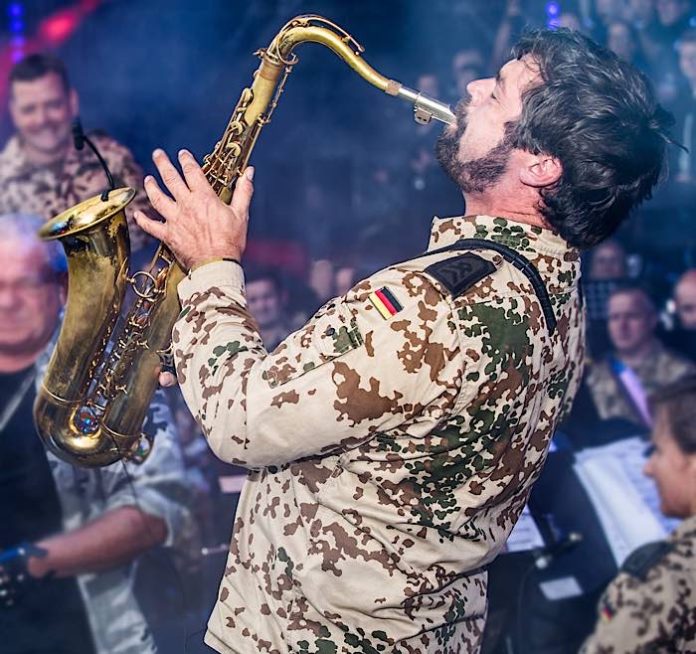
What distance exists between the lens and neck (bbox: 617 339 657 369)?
6.74 meters

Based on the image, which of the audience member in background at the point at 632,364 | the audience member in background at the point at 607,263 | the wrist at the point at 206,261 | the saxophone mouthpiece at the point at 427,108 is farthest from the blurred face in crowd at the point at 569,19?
the wrist at the point at 206,261

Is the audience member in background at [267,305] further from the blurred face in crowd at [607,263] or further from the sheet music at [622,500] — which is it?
the blurred face in crowd at [607,263]

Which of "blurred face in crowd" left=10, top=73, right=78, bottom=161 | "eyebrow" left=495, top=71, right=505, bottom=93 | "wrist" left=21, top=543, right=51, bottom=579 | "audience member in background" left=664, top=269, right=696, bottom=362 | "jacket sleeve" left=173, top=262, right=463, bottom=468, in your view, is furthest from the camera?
"audience member in background" left=664, top=269, right=696, bottom=362

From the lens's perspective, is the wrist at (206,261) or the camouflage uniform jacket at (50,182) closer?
the wrist at (206,261)

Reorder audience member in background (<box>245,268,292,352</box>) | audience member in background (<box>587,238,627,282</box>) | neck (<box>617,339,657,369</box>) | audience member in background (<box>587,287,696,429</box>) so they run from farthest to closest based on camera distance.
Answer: audience member in background (<box>587,238,627,282</box>), neck (<box>617,339,657,369</box>), audience member in background (<box>587,287,696,429</box>), audience member in background (<box>245,268,292,352</box>)

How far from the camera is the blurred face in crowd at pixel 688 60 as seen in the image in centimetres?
743

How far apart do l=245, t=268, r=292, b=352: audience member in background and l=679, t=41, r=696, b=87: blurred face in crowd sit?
14.0 ft

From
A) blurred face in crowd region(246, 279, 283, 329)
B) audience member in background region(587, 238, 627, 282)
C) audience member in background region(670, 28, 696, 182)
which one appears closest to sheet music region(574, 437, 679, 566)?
audience member in background region(587, 238, 627, 282)

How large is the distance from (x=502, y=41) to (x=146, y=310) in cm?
529

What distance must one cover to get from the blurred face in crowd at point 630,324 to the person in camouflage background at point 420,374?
176 inches

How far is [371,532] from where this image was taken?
2238 millimetres

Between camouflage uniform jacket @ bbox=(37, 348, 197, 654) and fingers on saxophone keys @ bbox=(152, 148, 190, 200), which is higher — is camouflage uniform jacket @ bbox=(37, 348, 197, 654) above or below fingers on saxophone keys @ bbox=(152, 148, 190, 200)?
below

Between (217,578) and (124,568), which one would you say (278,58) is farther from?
(124,568)

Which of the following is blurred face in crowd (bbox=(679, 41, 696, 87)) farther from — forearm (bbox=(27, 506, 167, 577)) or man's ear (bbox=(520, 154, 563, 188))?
forearm (bbox=(27, 506, 167, 577))
